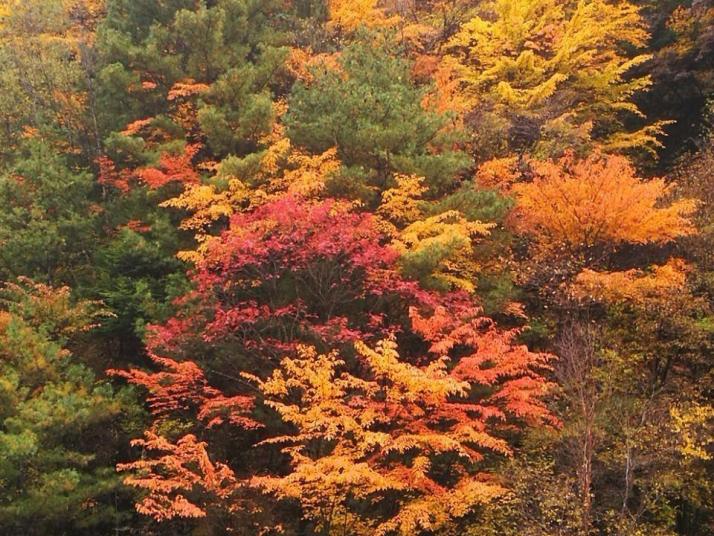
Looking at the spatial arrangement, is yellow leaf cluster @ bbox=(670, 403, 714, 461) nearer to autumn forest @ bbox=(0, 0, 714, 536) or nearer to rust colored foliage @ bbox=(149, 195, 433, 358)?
autumn forest @ bbox=(0, 0, 714, 536)

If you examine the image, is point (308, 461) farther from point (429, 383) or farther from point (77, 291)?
point (77, 291)

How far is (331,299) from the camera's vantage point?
1379cm

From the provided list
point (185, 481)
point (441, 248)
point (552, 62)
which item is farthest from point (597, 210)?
point (185, 481)

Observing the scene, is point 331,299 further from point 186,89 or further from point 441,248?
point 186,89

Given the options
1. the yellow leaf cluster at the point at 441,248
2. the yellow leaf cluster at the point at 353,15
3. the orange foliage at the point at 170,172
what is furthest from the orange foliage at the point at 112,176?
the yellow leaf cluster at the point at 353,15

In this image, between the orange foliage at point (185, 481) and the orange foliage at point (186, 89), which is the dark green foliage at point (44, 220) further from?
the orange foliage at point (185, 481)

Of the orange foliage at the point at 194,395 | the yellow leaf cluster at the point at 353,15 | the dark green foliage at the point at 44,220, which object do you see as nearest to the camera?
the orange foliage at the point at 194,395

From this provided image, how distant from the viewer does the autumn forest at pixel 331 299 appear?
11.5 metres

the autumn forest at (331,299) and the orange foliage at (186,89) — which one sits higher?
the orange foliage at (186,89)

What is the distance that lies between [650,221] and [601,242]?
4.79ft

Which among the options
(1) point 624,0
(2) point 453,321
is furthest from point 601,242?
(1) point 624,0

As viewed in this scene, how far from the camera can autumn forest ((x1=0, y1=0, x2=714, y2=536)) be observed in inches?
451

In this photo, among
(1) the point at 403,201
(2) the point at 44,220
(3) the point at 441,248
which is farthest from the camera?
(2) the point at 44,220

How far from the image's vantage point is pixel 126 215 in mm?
18375
